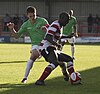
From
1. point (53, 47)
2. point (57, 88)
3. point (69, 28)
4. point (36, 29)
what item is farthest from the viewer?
point (69, 28)

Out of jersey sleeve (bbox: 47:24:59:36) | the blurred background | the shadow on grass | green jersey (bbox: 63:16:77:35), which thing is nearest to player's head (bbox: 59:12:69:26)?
jersey sleeve (bbox: 47:24:59:36)

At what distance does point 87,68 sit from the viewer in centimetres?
1614

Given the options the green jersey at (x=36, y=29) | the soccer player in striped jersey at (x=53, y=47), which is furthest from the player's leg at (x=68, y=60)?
the green jersey at (x=36, y=29)

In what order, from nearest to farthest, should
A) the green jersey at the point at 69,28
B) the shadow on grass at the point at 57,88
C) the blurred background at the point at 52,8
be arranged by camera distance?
the shadow on grass at the point at 57,88 < the green jersey at the point at 69,28 < the blurred background at the point at 52,8

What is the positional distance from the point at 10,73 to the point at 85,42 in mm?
25745

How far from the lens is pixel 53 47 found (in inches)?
443

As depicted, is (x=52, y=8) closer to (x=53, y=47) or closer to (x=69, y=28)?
(x=69, y=28)

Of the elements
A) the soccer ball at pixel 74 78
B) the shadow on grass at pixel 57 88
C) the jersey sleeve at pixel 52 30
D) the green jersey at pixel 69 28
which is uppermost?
the jersey sleeve at pixel 52 30

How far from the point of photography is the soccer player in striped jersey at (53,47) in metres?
11.1

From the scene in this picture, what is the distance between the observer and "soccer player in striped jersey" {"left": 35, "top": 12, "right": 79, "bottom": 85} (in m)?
11.1

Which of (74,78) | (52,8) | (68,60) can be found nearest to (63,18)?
(68,60)

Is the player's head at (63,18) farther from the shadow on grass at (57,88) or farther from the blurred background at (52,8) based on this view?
the blurred background at (52,8)

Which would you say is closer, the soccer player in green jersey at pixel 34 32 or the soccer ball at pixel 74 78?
the soccer ball at pixel 74 78

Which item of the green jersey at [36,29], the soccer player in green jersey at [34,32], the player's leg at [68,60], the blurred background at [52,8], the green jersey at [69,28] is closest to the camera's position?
the player's leg at [68,60]
